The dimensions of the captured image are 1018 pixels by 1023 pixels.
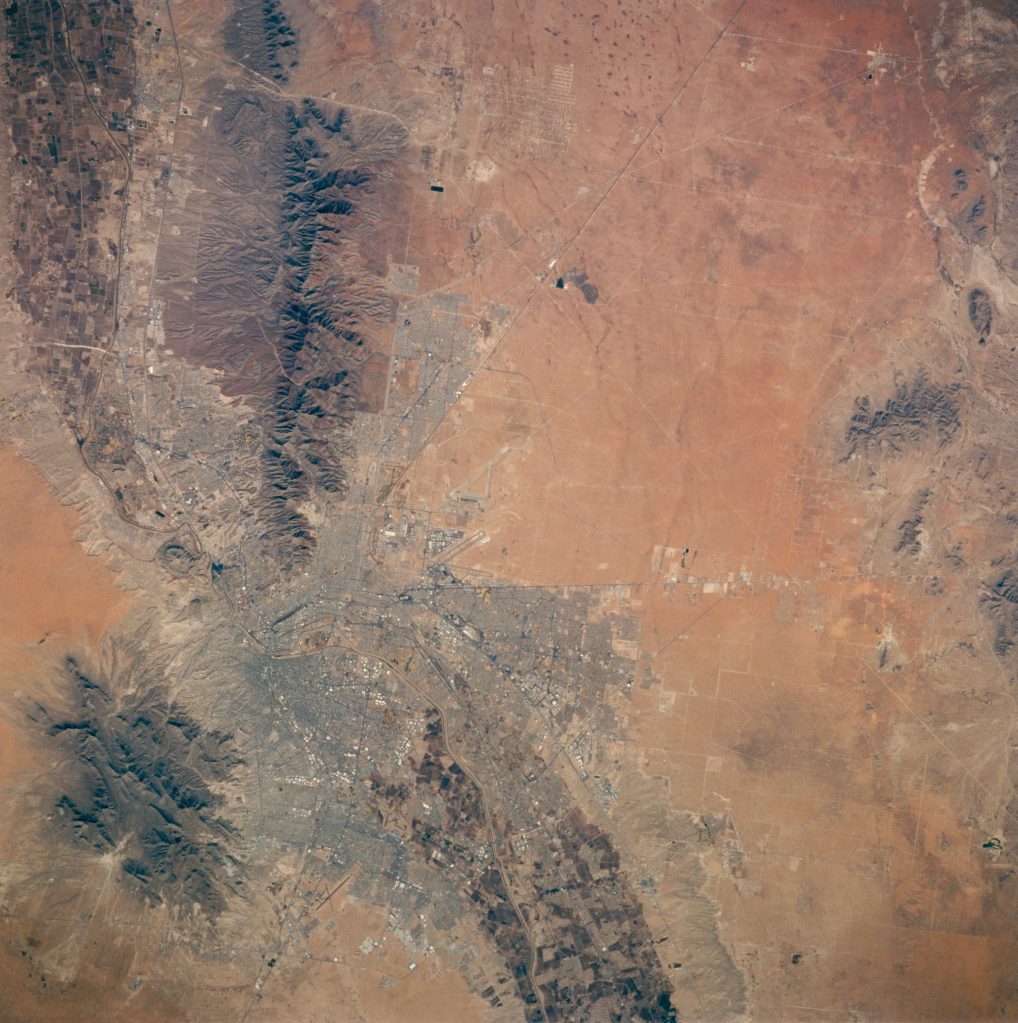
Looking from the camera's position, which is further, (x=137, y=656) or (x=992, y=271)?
(x=992, y=271)

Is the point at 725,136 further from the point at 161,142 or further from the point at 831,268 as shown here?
the point at 161,142

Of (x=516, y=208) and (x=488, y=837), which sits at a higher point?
(x=516, y=208)

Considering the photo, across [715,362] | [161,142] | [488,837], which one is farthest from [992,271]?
[161,142]

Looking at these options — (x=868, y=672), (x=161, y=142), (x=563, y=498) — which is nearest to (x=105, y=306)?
(x=161, y=142)

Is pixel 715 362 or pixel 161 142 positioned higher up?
pixel 161 142

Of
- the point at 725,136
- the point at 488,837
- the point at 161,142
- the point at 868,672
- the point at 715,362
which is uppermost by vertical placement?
the point at 725,136

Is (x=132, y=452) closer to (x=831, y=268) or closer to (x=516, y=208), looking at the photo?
(x=516, y=208)
